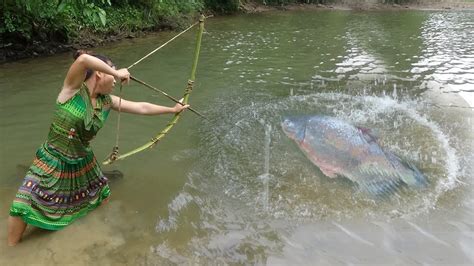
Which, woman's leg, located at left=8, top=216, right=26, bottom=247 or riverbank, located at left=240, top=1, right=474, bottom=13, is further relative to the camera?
riverbank, located at left=240, top=1, right=474, bottom=13

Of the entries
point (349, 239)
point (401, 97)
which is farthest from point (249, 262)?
point (401, 97)

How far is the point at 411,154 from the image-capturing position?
4.51m

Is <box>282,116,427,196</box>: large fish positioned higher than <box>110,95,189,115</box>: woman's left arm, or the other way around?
<box>110,95,189,115</box>: woman's left arm

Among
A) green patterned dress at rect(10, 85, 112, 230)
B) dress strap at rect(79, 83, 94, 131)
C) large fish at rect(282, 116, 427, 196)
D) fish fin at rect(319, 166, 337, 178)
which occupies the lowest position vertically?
fish fin at rect(319, 166, 337, 178)

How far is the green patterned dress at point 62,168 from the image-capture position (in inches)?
112

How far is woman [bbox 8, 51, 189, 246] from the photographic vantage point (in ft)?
9.23

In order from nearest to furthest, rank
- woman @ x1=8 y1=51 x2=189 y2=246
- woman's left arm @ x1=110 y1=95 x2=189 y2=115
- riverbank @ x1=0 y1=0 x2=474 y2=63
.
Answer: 1. woman @ x1=8 y1=51 x2=189 y2=246
2. woman's left arm @ x1=110 y1=95 x2=189 y2=115
3. riverbank @ x1=0 y1=0 x2=474 y2=63

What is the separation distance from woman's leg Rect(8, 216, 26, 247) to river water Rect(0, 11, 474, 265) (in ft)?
0.20

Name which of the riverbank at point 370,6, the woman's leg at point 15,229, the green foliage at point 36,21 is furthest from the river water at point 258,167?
the riverbank at point 370,6

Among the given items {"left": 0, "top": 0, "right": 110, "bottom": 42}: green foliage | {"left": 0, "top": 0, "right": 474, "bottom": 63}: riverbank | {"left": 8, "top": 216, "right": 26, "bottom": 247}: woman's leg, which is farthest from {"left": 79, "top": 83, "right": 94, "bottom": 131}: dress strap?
{"left": 0, "top": 0, "right": 474, "bottom": 63}: riverbank

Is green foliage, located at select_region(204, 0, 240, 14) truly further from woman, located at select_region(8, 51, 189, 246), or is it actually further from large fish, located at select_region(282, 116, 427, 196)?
woman, located at select_region(8, 51, 189, 246)

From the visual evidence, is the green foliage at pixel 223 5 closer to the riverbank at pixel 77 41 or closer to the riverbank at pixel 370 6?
the riverbank at pixel 77 41

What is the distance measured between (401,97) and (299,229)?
4.17 metres

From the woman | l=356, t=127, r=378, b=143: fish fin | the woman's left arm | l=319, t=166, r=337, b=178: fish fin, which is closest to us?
the woman
